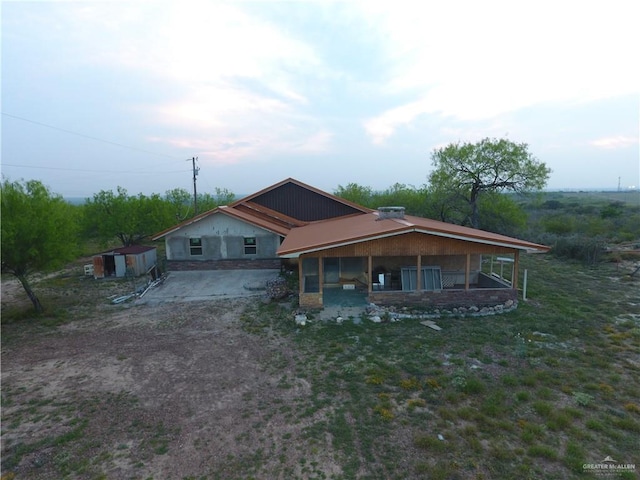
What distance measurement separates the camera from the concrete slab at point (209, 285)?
49.0 feet

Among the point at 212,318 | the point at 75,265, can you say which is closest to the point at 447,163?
the point at 212,318

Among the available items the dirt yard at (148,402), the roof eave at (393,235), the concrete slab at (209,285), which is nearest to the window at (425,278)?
the roof eave at (393,235)

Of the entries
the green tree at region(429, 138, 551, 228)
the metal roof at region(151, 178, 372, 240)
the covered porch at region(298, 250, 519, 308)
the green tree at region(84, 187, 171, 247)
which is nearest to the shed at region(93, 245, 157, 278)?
the green tree at region(84, 187, 171, 247)

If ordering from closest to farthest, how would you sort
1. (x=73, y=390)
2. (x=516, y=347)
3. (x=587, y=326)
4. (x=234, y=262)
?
(x=73, y=390) < (x=516, y=347) < (x=587, y=326) < (x=234, y=262)

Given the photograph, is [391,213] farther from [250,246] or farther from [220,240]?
[220,240]

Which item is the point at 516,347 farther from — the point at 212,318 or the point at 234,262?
the point at 234,262

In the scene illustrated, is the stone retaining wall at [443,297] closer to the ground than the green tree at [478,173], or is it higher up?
closer to the ground

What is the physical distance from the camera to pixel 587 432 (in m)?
6.05

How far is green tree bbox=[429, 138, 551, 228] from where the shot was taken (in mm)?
24344

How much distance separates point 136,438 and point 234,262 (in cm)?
1414

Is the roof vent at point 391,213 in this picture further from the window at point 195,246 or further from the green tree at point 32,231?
the green tree at point 32,231

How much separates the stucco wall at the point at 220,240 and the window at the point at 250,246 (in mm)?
130

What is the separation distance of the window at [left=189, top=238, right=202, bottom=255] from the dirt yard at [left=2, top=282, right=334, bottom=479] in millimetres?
8512

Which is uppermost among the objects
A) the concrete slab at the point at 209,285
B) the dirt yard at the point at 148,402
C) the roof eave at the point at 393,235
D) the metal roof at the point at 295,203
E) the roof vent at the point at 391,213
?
the metal roof at the point at 295,203
